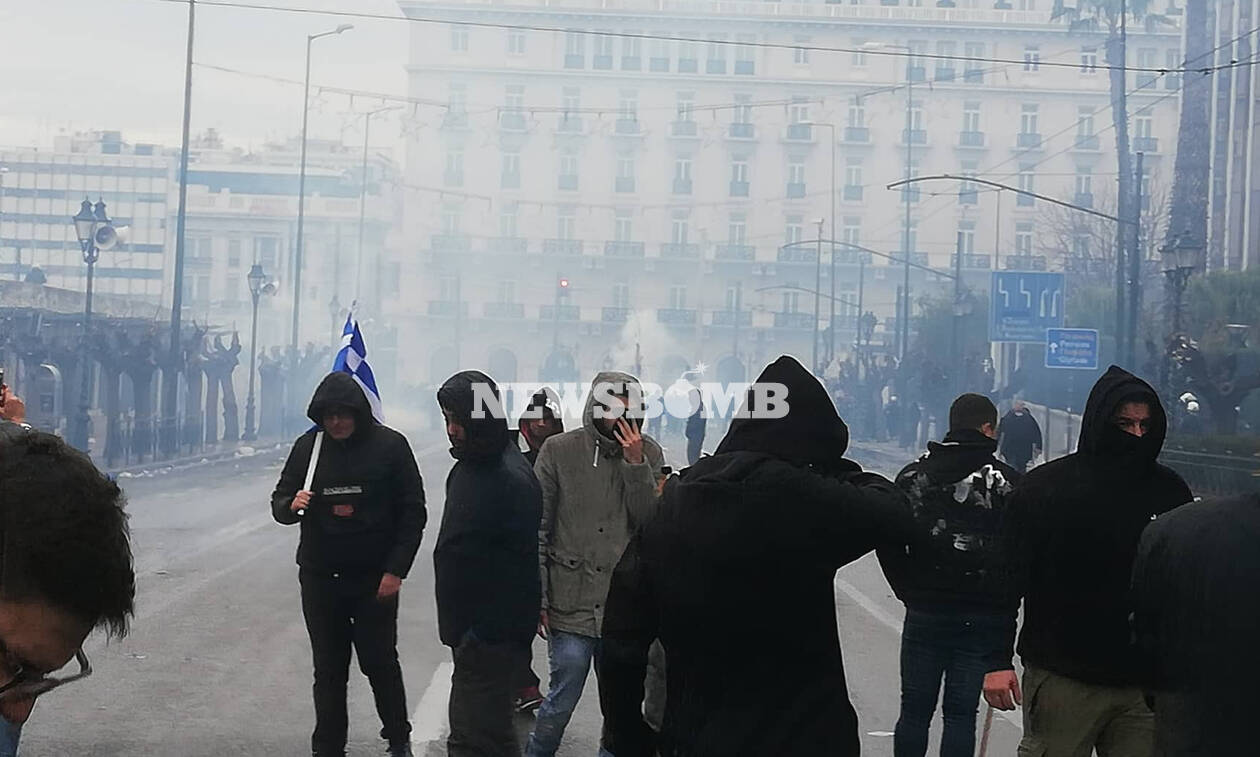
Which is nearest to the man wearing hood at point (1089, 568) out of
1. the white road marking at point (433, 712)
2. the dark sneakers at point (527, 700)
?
the white road marking at point (433, 712)

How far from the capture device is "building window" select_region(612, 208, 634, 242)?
223ft

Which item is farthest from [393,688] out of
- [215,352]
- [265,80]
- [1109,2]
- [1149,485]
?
[265,80]

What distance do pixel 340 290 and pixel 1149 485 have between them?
6921 centimetres

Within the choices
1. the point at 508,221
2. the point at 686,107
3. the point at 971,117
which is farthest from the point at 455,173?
the point at 971,117

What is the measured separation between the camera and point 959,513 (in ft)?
A: 20.1

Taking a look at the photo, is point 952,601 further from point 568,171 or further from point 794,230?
point 794,230

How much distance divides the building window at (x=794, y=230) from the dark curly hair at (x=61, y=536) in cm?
6744

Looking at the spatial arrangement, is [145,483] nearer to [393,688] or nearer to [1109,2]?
[393,688]

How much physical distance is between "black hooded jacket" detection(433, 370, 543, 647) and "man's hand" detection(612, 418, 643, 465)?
1.30 feet

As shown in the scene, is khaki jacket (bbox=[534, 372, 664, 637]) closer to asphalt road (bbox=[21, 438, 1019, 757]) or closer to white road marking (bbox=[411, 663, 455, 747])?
white road marking (bbox=[411, 663, 455, 747])

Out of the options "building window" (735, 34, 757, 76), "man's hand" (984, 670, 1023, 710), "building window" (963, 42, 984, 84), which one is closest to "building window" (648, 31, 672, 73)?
"building window" (735, 34, 757, 76)

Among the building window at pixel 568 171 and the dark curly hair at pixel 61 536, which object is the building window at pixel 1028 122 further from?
the dark curly hair at pixel 61 536

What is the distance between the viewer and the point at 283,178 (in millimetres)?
93938

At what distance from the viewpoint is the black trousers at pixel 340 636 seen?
6.70m
